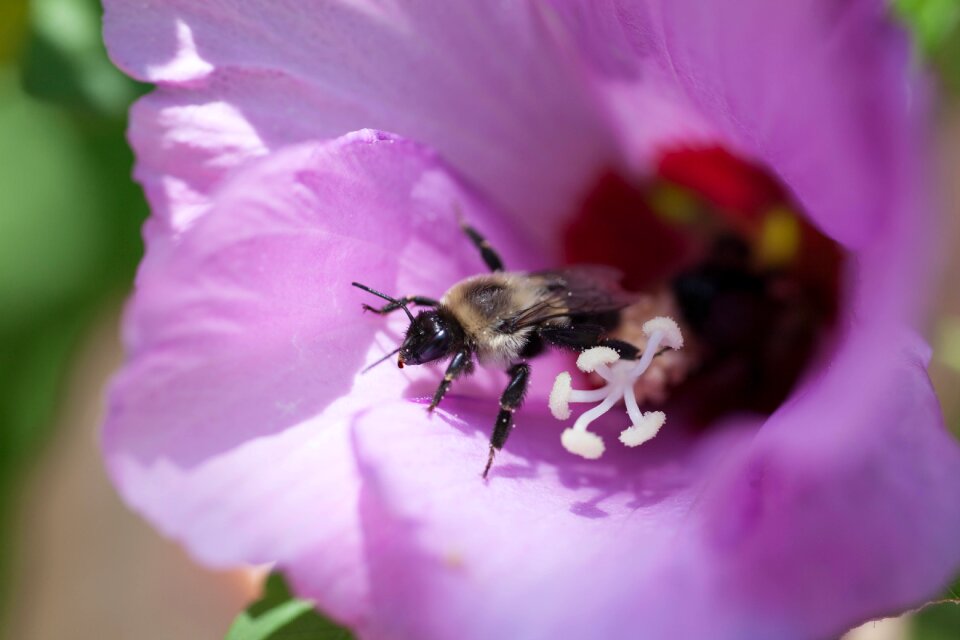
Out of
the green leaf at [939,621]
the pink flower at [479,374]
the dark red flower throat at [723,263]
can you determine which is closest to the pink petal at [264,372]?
the pink flower at [479,374]

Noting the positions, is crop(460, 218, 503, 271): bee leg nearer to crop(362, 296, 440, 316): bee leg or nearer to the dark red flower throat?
crop(362, 296, 440, 316): bee leg

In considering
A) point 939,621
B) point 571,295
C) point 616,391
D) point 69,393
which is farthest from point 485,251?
point 69,393

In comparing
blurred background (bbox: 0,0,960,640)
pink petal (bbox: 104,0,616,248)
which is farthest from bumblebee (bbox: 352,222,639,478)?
blurred background (bbox: 0,0,960,640)

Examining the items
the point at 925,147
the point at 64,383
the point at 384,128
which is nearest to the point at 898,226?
the point at 925,147

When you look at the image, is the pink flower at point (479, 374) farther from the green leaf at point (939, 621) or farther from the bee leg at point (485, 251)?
the green leaf at point (939, 621)

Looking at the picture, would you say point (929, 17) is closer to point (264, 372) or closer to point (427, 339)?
point (427, 339)

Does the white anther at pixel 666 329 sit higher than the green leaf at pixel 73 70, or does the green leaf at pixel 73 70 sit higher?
the white anther at pixel 666 329
